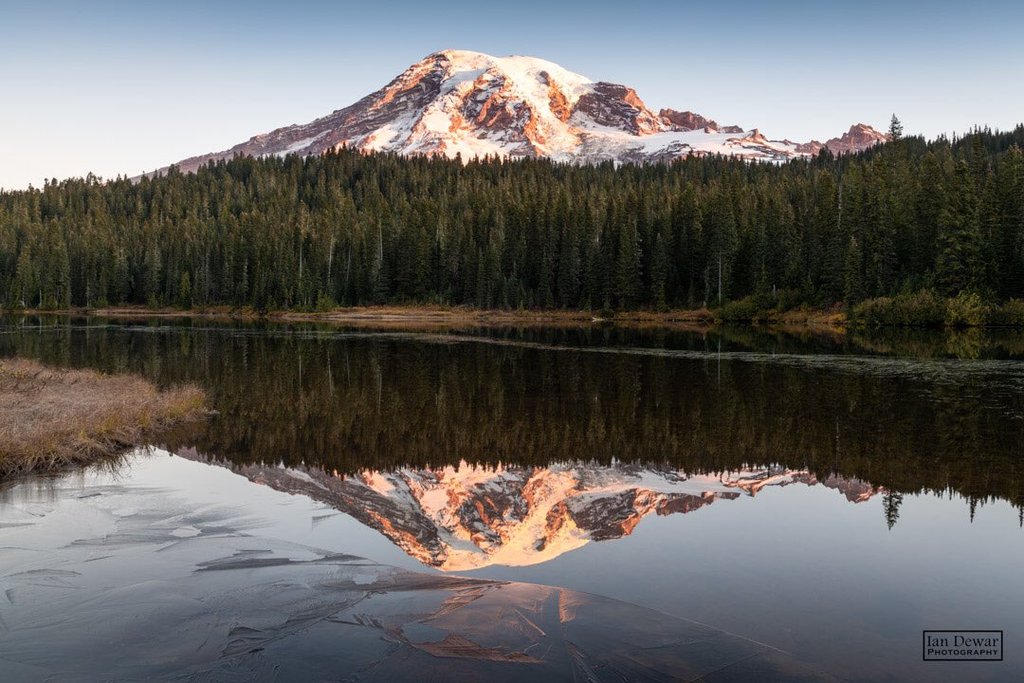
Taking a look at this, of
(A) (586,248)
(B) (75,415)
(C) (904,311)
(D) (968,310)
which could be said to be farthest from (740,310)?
(B) (75,415)

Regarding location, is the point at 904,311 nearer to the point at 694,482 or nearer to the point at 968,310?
the point at 968,310

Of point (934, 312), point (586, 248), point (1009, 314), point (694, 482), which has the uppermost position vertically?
point (586, 248)

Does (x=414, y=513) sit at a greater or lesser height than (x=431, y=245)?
lesser

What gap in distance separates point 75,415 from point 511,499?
13076 millimetres

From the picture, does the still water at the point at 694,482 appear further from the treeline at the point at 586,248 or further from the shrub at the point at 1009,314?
the treeline at the point at 586,248

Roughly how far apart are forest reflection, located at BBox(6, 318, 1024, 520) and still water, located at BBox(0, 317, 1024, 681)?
0.48 ft

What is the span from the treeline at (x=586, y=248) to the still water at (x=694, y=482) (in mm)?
56170

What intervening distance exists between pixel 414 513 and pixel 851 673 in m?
9.13

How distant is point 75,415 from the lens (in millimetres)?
21422

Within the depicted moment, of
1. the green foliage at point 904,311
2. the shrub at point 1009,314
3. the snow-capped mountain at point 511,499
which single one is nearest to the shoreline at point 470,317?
the green foliage at point 904,311

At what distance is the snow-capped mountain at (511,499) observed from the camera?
45.5ft

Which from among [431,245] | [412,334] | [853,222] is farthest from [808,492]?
[431,245]

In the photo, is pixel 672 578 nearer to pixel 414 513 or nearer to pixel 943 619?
pixel 943 619

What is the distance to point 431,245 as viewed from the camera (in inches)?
5571
